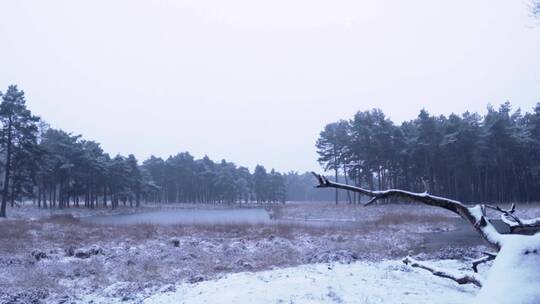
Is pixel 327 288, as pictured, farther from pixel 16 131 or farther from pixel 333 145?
pixel 333 145

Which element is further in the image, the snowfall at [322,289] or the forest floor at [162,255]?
the forest floor at [162,255]

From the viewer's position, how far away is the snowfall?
26.6 feet

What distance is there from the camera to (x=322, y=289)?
28.7 ft

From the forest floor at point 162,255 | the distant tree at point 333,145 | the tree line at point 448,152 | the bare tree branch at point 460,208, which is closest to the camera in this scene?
the bare tree branch at point 460,208

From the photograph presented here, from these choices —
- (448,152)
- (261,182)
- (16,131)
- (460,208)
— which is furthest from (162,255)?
(261,182)

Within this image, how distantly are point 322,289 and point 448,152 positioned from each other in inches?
2121

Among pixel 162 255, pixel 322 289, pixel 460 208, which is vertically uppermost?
pixel 460 208

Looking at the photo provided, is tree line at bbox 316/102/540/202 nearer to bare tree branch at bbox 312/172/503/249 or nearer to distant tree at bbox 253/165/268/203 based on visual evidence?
distant tree at bbox 253/165/268/203

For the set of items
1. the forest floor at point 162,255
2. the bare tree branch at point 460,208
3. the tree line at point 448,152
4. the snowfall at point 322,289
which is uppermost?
the tree line at point 448,152

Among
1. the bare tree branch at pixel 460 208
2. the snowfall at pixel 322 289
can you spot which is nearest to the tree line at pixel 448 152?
the snowfall at pixel 322 289

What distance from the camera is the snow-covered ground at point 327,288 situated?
26.5 ft

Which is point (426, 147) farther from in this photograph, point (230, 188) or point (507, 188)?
point (230, 188)

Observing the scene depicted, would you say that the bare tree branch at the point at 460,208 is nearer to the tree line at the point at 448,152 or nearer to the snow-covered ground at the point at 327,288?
the snow-covered ground at the point at 327,288

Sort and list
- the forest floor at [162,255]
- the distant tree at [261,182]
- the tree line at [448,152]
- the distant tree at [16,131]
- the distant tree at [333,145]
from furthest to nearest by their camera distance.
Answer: the distant tree at [261,182], the distant tree at [333,145], the tree line at [448,152], the distant tree at [16,131], the forest floor at [162,255]
